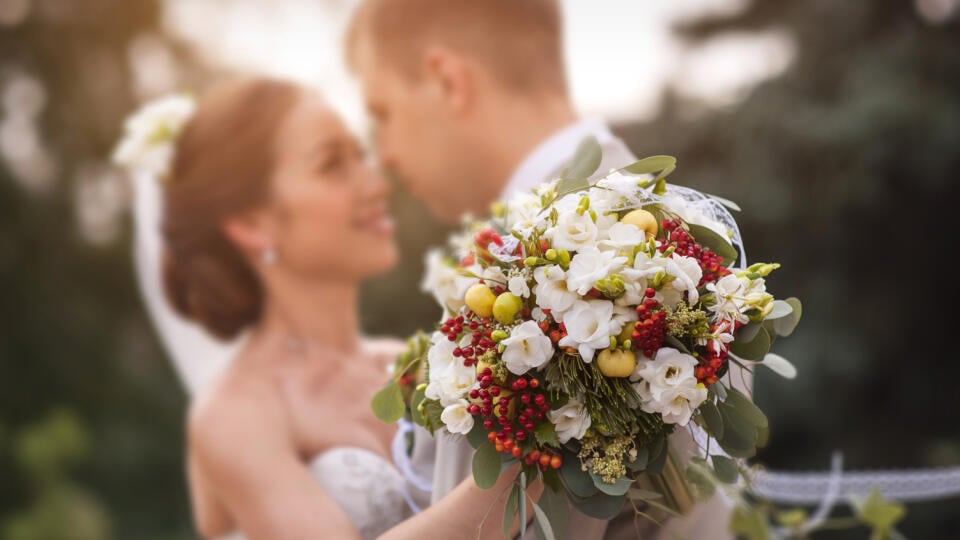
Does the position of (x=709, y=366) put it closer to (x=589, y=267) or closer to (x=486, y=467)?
(x=589, y=267)

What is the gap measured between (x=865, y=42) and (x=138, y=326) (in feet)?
21.4

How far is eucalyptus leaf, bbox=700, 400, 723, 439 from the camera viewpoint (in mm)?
1547

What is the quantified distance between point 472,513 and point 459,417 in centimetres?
26

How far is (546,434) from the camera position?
1449mm

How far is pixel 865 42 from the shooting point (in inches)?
244

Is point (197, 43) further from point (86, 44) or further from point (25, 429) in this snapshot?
point (25, 429)

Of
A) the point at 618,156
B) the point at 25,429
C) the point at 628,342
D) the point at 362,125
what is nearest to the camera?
the point at 628,342

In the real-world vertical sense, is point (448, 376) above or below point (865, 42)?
below

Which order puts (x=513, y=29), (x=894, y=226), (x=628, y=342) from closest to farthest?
1. (x=628, y=342)
2. (x=513, y=29)
3. (x=894, y=226)

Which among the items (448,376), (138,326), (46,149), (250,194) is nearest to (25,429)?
(138,326)

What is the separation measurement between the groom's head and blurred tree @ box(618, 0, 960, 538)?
9.95 ft

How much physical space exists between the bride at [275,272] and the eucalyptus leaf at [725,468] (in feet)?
3.41

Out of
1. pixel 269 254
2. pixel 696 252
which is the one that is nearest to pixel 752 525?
pixel 696 252

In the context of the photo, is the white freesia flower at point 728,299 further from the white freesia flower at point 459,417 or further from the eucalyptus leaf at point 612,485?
the white freesia flower at point 459,417
